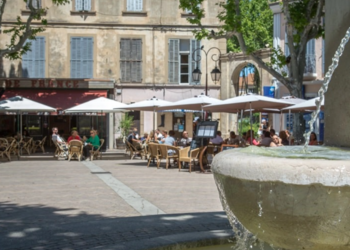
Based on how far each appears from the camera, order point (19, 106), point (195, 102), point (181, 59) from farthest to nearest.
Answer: point (181, 59)
point (19, 106)
point (195, 102)

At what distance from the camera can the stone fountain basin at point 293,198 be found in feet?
10.8

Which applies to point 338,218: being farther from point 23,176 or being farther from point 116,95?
point 116,95

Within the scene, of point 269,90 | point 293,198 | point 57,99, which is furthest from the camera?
point 269,90

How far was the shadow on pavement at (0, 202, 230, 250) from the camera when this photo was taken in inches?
249

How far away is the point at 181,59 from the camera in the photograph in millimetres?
32250

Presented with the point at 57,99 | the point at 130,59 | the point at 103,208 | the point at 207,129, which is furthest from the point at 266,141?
the point at 130,59

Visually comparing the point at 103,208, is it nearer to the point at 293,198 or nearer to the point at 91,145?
the point at 293,198

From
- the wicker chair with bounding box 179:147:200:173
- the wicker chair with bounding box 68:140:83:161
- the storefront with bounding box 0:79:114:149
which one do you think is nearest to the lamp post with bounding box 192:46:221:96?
the storefront with bounding box 0:79:114:149

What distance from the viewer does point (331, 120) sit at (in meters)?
4.81

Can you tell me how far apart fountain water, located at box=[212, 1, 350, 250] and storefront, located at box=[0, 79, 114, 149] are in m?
26.5

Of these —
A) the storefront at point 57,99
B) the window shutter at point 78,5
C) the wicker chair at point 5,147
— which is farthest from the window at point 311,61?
the wicker chair at point 5,147

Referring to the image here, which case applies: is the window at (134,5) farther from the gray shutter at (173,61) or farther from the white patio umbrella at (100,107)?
the white patio umbrella at (100,107)

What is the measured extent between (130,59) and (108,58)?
3.70 feet

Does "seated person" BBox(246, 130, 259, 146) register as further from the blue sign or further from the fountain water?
the fountain water
